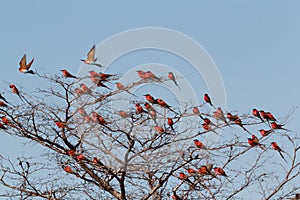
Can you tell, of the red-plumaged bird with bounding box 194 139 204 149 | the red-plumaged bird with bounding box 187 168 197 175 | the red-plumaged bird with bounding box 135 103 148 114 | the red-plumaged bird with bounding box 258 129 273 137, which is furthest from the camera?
the red-plumaged bird with bounding box 258 129 273 137

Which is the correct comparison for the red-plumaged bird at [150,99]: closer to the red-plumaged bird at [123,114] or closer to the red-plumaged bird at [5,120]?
the red-plumaged bird at [123,114]

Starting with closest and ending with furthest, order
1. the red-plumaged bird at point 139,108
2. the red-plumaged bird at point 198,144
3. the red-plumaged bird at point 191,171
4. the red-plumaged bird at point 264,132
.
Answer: the red-plumaged bird at point 139,108 → the red-plumaged bird at point 198,144 → the red-plumaged bird at point 191,171 → the red-plumaged bird at point 264,132

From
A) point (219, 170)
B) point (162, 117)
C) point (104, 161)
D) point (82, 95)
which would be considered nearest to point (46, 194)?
point (104, 161)

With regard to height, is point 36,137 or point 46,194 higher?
point 36,137

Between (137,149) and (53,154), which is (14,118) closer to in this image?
(53,154)

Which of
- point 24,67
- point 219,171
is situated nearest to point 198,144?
point 219,171

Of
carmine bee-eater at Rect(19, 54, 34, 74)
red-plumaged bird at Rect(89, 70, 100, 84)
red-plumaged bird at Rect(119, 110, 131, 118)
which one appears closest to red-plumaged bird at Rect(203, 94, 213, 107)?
red-plumaged bird at Rect(119, 110, 131, 118)

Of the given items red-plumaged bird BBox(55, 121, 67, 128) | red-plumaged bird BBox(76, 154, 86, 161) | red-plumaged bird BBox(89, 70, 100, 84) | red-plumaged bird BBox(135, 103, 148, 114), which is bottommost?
red-plumaged bird BBox(76, 154, 86, 161)

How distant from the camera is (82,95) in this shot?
20.0ft

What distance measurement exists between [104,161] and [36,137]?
97 centimetres

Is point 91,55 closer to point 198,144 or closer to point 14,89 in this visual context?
point 14,89

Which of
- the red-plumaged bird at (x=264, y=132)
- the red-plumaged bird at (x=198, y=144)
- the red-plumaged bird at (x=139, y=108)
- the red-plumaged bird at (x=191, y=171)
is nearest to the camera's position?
the red-plumaged bird at (x=139, y=108)

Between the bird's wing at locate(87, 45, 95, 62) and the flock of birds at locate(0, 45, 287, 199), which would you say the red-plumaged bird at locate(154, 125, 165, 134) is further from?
the bird's wing at locate(87, 45, 95, 62)

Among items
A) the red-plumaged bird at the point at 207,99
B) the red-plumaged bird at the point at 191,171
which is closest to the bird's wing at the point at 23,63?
the red-plumaged bird at the point at 207,99
